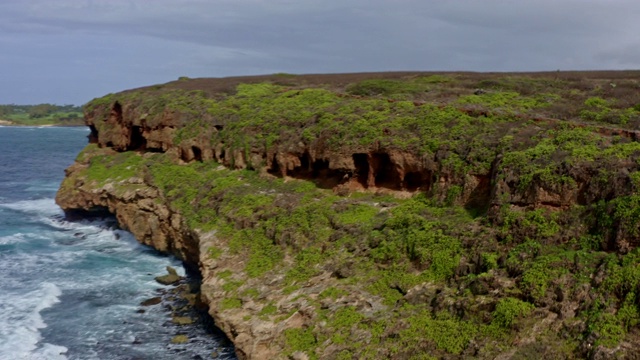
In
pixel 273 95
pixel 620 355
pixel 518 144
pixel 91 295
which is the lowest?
pixel 91 295

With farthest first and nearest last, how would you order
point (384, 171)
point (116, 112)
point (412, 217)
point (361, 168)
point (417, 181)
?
point (116, 112) < point (361, 168) < point (384, 171) < point (417, 181) < point (412, 217)

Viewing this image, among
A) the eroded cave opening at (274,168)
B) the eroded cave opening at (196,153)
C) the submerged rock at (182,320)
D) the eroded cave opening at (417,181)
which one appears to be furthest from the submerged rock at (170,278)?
Answer: the eroded cave opening at (417,181)

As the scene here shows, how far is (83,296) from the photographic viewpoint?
26938mm

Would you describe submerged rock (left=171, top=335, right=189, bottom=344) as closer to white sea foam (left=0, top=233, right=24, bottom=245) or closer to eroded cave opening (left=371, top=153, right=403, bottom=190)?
eroded cave opening (left=371, top=153, right=403, bottom=190)

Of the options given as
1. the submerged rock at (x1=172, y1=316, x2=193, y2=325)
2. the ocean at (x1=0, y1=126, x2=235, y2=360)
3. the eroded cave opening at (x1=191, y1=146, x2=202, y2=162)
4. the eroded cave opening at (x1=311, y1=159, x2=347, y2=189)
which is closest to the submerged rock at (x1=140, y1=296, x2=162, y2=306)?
the ocean at (x1=0, y1=126, x2=235, y2=360)

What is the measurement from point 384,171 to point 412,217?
527 cm

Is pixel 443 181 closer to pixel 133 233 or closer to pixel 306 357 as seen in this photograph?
pixel 306 357

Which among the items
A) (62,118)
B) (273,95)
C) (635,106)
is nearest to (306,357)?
(635,106)

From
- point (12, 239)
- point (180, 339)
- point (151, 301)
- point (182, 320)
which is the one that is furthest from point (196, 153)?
point (180, 339)

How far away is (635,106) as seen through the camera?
25.5 m

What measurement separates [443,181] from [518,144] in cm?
322

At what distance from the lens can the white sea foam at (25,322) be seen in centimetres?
2117

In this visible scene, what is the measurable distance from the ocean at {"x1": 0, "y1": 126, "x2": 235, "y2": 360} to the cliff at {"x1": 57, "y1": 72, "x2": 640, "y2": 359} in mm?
1864

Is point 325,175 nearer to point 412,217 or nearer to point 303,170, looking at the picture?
point 303,170
